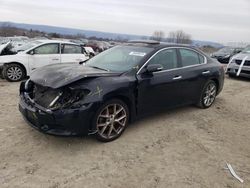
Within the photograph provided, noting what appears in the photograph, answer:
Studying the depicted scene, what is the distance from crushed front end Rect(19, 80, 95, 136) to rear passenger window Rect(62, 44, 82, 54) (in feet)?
19.8

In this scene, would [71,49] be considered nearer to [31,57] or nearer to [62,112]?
[31,57]

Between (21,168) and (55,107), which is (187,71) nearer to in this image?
(55,107)

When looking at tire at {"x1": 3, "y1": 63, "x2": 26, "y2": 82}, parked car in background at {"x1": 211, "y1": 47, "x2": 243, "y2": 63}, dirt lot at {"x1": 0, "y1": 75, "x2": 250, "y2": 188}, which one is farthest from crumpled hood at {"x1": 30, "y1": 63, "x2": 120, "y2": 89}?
parked car in background at {"x1": 211, "y1": 47, "x2": 243, "y2": 63}

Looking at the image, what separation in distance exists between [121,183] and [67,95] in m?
1.45

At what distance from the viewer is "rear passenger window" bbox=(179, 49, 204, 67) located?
548cm

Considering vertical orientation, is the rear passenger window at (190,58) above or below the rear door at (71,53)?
above

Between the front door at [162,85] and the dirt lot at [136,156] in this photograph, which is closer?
the dirt lot at [136,156]

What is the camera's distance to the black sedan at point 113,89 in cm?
376

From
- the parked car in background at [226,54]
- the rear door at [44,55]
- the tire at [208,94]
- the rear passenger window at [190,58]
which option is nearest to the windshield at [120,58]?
the rear passenger window at [190,58]

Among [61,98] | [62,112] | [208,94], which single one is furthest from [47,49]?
[62,112]

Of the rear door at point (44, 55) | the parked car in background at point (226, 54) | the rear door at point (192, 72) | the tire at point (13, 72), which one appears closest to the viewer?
the rear door at point (192, 72)

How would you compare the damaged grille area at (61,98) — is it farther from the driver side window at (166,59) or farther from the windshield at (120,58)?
the driver side window at (166,59)

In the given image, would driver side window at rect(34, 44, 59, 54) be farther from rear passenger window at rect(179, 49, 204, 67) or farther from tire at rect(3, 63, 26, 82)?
rear passenger window at rect(179, 49, 204, 67)

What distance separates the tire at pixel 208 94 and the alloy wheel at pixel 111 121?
8.17ft
